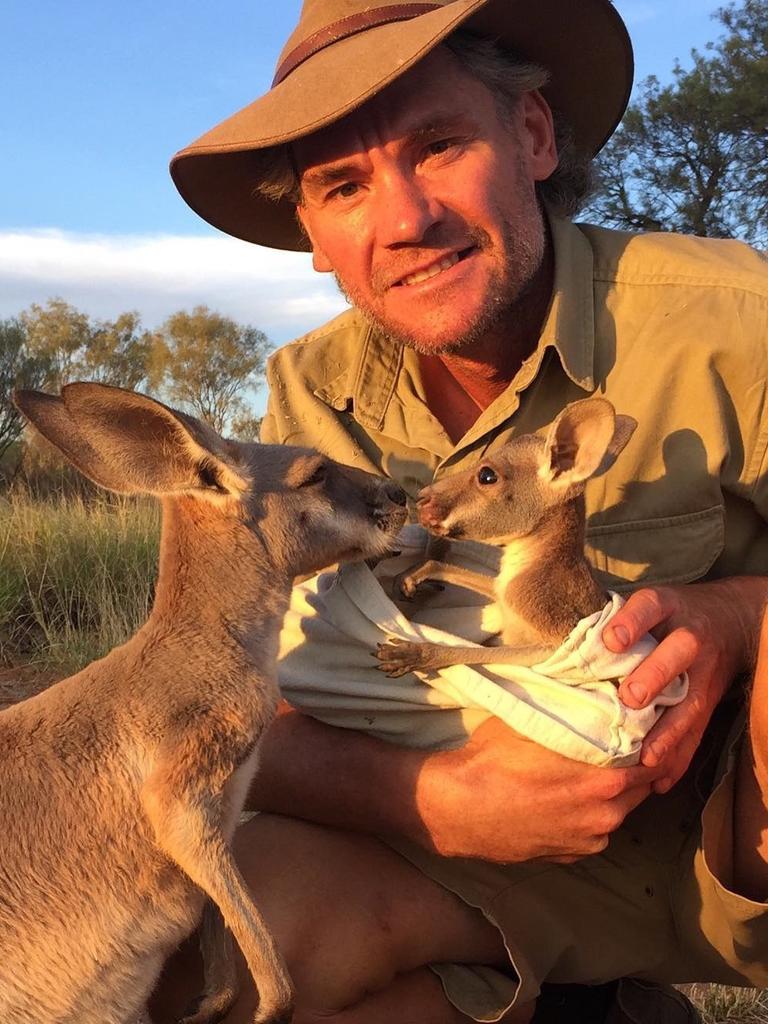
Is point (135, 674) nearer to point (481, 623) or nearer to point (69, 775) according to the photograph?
point (69, 775)

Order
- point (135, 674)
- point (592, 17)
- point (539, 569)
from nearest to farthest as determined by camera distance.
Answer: point (135, 674)
point (539, 569)
point (592, 17)

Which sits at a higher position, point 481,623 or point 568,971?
point 481,623

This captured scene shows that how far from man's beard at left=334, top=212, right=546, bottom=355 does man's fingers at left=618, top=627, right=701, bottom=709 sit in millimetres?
1092

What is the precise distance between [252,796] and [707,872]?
129 cm

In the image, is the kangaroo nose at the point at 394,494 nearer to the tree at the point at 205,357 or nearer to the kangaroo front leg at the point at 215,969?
the kangaroo front leg at the point at 215,969

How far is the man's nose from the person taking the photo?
127 inches

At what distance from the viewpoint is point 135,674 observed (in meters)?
2.62

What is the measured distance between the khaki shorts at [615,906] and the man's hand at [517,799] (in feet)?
0.65

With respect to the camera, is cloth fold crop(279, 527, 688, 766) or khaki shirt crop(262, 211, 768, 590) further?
khaki shirt crop(262, 211, 768, 590)

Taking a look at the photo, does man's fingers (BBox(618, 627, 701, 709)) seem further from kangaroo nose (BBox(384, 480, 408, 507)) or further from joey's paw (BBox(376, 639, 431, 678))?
kangaroo nose (BBox(384, 480, 408, 507))

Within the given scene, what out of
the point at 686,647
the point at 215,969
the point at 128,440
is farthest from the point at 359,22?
the point at 215,969

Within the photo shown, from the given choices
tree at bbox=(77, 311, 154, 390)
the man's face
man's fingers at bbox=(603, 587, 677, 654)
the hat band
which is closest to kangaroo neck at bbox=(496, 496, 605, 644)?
man's fingers at bbox=(603, 587, 677, 654)

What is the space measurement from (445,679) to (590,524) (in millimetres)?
759

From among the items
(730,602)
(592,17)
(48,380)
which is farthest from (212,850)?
(48,380)
